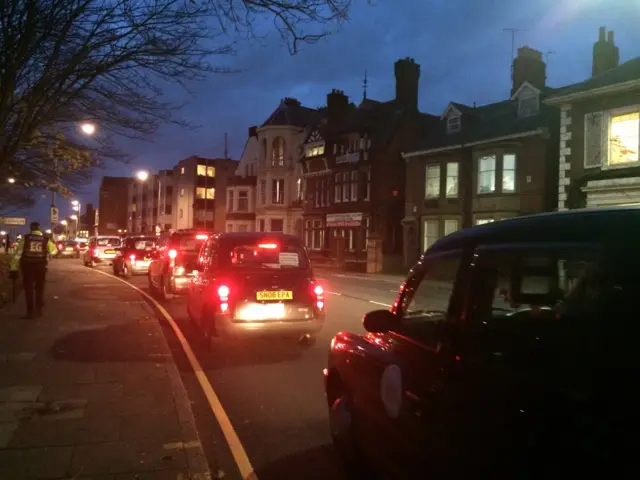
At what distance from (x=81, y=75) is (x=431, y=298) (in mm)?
8177

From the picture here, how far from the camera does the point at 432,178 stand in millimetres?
34844

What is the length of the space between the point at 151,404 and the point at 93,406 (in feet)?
1.85

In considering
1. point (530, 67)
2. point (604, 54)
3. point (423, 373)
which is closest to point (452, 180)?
point (530, 67)

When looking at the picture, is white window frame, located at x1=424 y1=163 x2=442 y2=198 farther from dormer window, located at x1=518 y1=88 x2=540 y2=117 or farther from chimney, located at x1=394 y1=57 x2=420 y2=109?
chimney, located at x1=394 y1=57 x2=420 y2=109

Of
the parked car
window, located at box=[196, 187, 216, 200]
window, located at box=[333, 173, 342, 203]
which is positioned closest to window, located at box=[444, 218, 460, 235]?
window, located at box=[333, 173, 342, 203]

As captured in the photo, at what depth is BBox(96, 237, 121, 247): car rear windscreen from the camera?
36263 millimetres

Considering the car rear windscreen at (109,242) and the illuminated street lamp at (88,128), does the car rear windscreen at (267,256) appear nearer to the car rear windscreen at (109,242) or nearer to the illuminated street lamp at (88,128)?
the illuminated street lamp at (88,128)

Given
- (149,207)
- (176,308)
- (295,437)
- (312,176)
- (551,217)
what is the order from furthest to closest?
(149,207) → (312,176) → (176,308) → (295,437) → (551,217)

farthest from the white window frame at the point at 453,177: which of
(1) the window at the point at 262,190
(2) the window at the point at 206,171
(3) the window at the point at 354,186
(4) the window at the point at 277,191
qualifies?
(2) the window at the point at 206,171

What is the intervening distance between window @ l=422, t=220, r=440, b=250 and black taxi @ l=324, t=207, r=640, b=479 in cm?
3082

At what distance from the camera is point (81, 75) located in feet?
33.4

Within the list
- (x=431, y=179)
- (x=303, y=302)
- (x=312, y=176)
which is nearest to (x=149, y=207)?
(x=312, y=176)

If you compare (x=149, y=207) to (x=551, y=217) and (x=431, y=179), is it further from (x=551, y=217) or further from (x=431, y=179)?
(x=551, y=217)

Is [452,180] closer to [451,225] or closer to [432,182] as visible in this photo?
[432,182]
